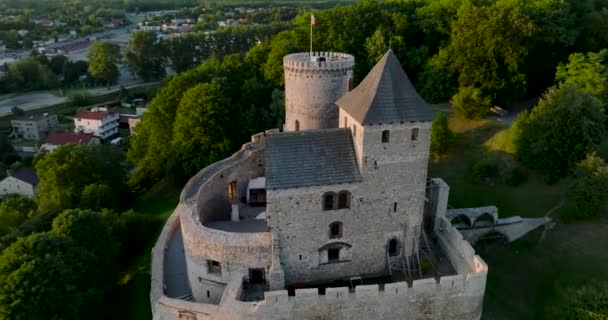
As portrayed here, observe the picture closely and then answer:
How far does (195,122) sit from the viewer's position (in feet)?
137

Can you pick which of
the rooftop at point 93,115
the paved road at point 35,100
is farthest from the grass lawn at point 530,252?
the paved road at point 35,100

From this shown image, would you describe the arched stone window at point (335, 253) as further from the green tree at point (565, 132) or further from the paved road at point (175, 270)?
the green tree at point (565, 132)

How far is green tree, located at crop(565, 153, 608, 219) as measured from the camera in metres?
30.3

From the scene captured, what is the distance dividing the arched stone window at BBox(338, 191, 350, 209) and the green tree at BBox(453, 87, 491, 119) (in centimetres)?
2441

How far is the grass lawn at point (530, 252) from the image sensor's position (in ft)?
86.8

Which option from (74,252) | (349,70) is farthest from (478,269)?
(74,252)

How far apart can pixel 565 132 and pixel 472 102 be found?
32.5 ft

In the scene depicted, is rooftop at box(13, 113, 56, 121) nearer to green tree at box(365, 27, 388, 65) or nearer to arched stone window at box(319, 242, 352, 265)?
green tree at box(365, 27, 388, 65)

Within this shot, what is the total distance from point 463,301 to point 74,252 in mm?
21330

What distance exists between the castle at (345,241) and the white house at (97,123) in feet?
177

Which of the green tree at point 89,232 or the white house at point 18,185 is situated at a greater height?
the green tree at point 89,232

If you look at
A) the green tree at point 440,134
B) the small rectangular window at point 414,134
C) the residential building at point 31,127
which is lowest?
the residential building at point 31,127

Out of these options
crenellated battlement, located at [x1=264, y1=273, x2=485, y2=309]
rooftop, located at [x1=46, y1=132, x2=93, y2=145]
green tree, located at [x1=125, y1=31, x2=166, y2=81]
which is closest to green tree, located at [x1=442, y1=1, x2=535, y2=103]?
crenellated battlement, located at [x1=264, y1=273, x2=485, y2=309]

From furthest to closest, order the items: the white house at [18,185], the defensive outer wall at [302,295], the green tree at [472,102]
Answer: the white house at [18,185] → the green tree at [472,102] → the defensive outer wall at [302,295]
